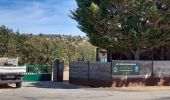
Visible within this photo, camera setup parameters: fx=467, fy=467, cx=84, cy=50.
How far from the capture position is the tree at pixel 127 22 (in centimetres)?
3425

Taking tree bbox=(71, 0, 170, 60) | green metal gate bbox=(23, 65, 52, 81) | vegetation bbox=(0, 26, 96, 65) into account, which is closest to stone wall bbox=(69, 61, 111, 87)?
tree bbox=(71, 0, 170, 60)

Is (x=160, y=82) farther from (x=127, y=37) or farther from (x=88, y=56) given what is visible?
(x=88, y=56)

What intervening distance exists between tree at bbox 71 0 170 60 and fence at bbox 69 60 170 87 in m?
2.55

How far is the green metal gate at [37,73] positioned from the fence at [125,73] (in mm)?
6984

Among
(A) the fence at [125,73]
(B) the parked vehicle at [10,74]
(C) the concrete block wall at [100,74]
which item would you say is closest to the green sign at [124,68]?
(A) the fence at [125,73]

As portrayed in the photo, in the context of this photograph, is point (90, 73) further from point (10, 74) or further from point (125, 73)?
point (10, 74)

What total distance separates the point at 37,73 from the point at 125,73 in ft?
38.2

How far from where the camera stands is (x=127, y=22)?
35.0m

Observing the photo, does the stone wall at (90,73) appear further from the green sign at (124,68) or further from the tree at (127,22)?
the tree at (127,22)

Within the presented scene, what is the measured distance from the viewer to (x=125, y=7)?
114 feet

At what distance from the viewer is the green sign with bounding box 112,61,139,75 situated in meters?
31.5

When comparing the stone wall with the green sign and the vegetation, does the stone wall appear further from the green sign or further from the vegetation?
the vegetation

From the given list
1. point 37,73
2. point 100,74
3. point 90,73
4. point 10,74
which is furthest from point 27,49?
point 10,74

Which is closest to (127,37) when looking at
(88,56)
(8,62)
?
(8,62)
